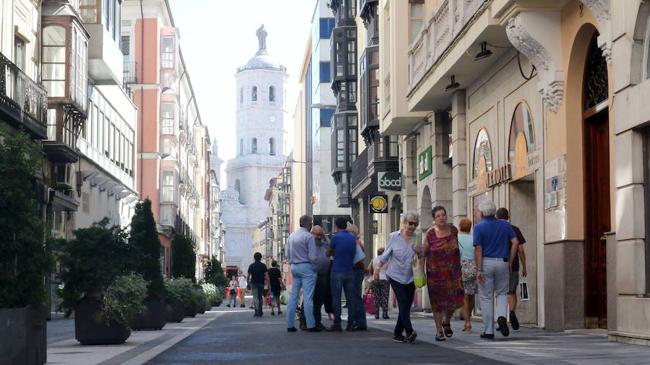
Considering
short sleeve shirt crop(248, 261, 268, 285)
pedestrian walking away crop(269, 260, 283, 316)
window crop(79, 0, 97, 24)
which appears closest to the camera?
short sleeve shirt crop(248, 261, 268, 285)

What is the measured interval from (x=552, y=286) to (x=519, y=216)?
406 cm

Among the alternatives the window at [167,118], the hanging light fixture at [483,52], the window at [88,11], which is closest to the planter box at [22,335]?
the hanging light fixture at [483,52]

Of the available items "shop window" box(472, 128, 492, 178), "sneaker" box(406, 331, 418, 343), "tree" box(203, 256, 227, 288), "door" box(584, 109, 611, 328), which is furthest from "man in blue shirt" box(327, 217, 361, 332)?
"tree" box(203, 256, 227, 288)

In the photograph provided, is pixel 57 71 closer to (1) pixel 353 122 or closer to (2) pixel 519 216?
(2) pixel 519 216

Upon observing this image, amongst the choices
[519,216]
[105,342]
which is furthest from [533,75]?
[105,342]

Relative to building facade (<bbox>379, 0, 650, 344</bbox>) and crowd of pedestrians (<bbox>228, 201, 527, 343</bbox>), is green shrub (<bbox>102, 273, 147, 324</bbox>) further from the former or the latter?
building facade (<bbox>379, 0, 650, 344</bbox>)

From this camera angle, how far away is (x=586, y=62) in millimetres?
18969

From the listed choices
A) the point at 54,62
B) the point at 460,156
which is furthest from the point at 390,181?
the point at 460,156

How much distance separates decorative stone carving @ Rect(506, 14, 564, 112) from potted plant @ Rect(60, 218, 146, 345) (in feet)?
22.3

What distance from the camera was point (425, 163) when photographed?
33.0 m

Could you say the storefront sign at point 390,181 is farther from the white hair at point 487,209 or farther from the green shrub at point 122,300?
the green shrub at point 122,300

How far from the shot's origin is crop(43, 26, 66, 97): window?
38.1 metres

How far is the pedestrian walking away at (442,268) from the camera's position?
54.4ft

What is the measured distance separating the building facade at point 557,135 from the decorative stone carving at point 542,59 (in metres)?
0.02
